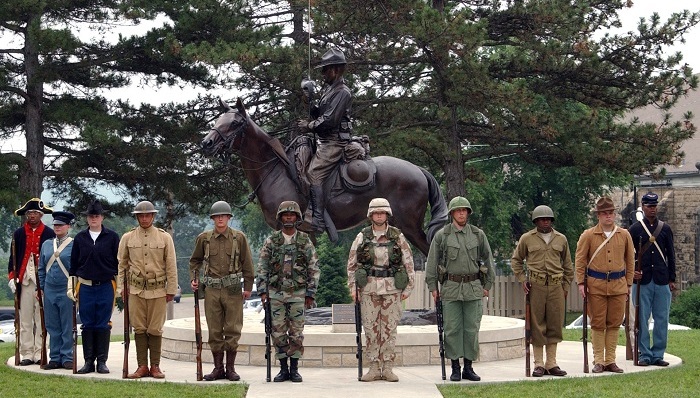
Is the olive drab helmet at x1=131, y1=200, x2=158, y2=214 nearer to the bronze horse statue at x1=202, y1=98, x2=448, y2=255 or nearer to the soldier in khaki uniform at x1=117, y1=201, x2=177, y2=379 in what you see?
the soldier in khaki uniform at x1=117, y1=201, x2=177, y2=379

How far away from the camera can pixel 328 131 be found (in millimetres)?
14594

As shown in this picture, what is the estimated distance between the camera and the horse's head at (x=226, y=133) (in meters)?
13.8

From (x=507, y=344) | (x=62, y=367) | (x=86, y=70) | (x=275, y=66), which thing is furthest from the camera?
(x=86, y=70)

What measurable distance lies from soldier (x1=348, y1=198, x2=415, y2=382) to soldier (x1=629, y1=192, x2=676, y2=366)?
11.3ft

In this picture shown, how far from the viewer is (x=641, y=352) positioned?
13727 millimetres

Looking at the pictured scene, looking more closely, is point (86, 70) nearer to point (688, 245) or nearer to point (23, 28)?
point (23, 28)

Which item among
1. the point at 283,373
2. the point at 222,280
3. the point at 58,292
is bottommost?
the point at 283,373

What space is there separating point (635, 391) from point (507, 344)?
10.7 feet

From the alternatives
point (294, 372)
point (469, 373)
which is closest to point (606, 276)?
point (469, 373)

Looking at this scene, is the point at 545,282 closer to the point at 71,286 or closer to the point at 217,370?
the point at 217,370

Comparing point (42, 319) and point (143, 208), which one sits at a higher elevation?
point (143, 208)

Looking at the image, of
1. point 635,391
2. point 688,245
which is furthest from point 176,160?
point 688,245

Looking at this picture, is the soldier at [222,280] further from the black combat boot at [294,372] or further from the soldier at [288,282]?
the black combat boot at [294,372]

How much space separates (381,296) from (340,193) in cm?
296
